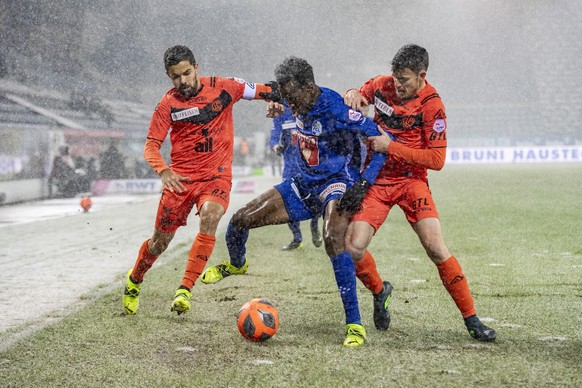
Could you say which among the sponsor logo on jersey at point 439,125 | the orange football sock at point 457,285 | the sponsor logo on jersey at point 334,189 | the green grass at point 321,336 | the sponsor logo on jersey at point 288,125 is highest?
the sponsor logo on jersey at point 288,125

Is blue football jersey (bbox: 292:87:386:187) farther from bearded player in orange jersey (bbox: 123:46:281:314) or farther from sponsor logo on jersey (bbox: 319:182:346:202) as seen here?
bearded player in orange jersey (bbox: 123:46:281:314)

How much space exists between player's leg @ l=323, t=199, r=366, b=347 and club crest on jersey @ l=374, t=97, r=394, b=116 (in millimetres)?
855

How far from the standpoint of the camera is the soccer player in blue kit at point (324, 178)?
4.62 metres

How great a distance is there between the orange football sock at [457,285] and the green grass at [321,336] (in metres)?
0.20

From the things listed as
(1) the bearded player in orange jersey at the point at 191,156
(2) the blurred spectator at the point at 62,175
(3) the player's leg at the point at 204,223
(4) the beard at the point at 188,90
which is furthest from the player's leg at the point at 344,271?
(2) the blurred spectator at the point at 62,175

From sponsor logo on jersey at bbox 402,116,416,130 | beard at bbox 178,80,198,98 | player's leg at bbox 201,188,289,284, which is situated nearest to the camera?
sponsor logo on jersey at bbox 402,116,416,130

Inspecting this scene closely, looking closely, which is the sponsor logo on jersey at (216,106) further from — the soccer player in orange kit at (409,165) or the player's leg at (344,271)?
the player's leg at (344,271)

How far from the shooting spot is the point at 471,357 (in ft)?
13.4

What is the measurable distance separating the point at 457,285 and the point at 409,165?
899 mm

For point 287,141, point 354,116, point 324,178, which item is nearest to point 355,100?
point 354,116

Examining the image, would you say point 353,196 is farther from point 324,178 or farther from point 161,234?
point 161,234

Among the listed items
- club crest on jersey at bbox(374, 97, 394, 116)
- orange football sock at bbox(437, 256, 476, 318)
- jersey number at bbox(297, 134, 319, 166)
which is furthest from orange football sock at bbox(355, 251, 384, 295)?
club crest on jersey at bbox(374, 97, 394, 116)

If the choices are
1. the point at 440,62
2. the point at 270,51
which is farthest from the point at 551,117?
the point at 270,51

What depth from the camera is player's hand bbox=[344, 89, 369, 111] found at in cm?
481
